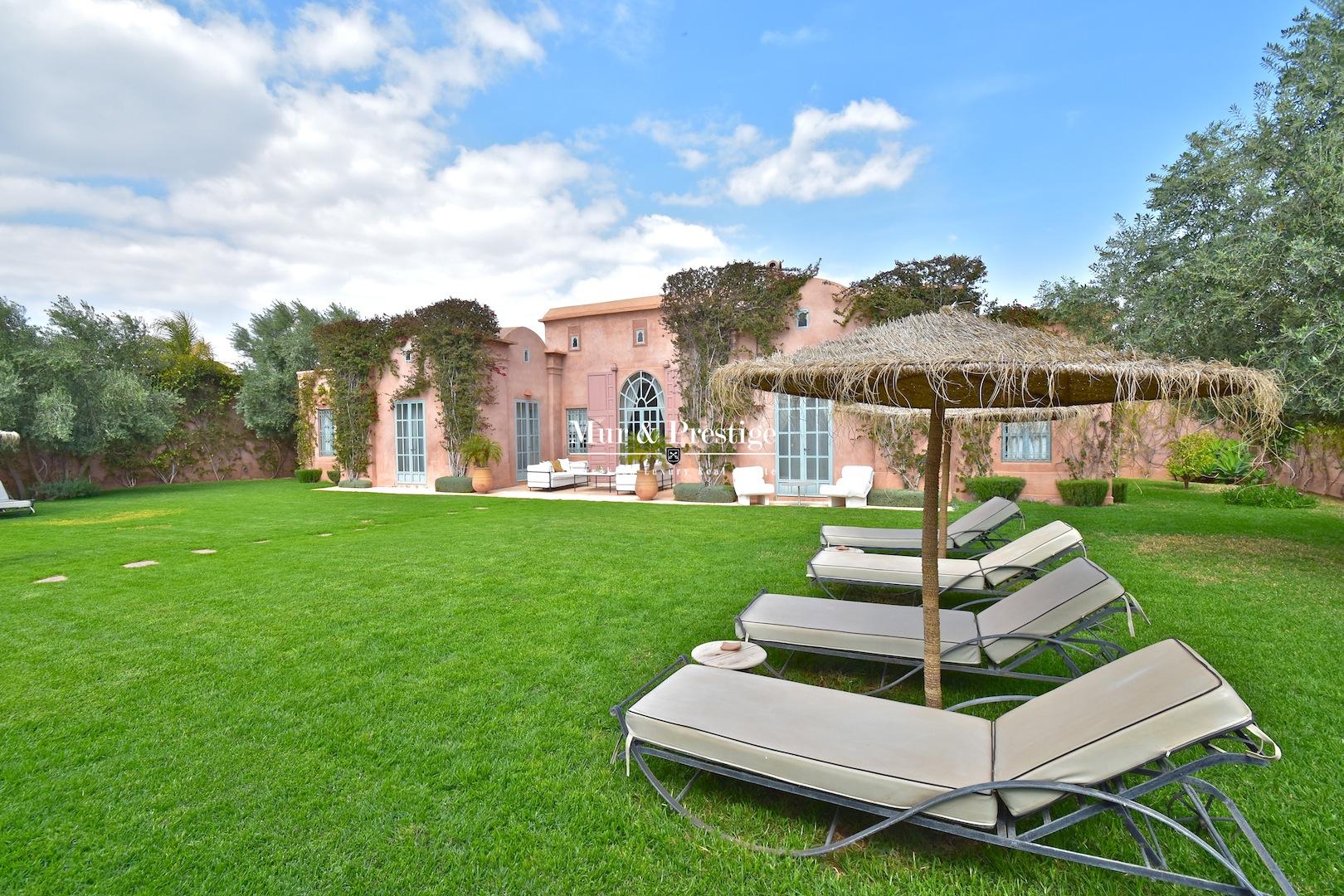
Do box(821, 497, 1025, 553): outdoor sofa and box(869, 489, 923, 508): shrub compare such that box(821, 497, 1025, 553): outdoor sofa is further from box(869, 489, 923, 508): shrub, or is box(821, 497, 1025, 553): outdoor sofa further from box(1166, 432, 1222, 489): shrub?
box(1166, 432, 1222, 489): shrub

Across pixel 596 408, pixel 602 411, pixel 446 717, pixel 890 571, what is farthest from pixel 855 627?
pixel 596 408

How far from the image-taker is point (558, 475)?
16297 millimetres

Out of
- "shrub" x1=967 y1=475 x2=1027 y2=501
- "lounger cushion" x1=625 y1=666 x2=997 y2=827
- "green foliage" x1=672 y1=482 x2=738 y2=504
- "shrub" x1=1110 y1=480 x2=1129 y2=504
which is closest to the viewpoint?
"lounger cushion" x1=625 y1=666 x2=997 y2=827

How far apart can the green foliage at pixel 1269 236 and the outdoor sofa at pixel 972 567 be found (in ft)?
8.36

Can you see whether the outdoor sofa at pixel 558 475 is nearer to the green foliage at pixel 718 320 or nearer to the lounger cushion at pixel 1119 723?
the green foliage at pixel 718 320

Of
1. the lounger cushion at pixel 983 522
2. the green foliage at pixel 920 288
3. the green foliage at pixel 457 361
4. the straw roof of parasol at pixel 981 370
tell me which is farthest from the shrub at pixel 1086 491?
the green foliage at pixel 457 361

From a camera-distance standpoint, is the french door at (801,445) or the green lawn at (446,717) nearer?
the green lawn at (446,717)

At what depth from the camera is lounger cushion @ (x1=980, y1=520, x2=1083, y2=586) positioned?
4.88 meters

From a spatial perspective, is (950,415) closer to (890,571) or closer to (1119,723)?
(890,571)

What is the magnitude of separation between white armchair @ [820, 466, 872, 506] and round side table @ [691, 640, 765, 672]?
8.99 m

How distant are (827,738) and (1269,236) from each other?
660 cm

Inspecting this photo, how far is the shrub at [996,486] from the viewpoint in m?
11.8

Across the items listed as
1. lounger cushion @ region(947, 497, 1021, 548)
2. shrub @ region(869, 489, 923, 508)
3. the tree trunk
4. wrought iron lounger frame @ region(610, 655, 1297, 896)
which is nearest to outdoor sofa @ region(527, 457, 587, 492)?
shrub @ region(869, 489, 923, 508)

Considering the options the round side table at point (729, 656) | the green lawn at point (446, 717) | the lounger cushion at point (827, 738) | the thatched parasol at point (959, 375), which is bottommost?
the green lawn at point (446, 717)
